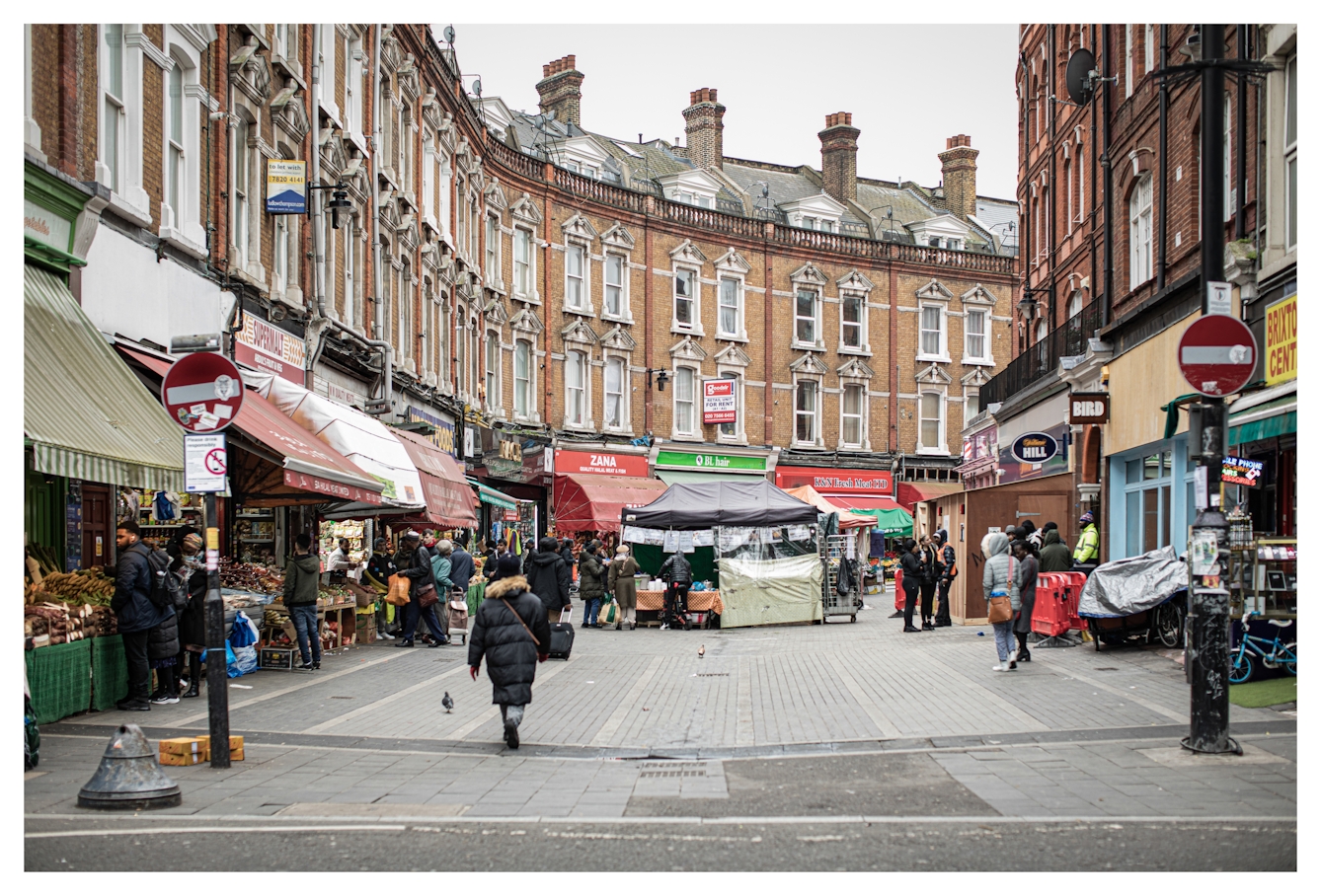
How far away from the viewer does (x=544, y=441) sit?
39156 millimetres

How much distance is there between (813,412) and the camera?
46.2m

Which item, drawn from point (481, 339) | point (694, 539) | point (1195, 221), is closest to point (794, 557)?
point (694, 539)

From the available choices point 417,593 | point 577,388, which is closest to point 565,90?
point 577,388

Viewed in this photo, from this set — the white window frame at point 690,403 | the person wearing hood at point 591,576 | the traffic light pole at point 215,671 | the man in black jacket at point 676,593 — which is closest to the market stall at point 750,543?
the man in black jacket at point 676,593

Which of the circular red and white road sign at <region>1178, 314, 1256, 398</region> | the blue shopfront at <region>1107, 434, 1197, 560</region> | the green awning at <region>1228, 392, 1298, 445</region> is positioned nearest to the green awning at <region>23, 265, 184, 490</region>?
the circular red and white road sign at <region>1178, 314, 1256, 398</region>

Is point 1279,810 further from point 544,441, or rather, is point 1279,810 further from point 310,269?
point 544,441

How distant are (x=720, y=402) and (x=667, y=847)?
3617 cm

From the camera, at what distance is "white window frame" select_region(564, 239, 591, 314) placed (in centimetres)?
4059

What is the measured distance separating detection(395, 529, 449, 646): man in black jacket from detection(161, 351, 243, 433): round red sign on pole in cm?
1007

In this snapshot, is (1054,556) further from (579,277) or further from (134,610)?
(579,277)

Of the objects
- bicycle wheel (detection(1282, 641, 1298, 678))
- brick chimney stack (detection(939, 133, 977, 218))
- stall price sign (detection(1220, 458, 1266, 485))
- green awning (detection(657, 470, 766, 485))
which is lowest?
bicycle wheel (detection(1282, 641, 1298, 678))

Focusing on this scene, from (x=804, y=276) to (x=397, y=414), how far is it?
24.3m

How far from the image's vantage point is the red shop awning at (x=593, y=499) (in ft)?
125

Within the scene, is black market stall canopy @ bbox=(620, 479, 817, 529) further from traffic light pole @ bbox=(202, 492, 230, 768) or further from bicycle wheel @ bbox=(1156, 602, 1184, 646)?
traffic light pole @ bbox=(202, 492, 230, 768)
